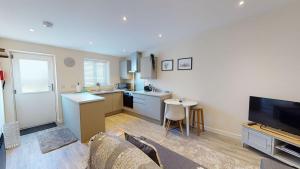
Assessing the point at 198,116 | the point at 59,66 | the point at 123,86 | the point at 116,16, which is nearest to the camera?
the point at 116,16

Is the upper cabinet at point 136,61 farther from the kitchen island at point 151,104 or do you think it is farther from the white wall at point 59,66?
the white wall at point 59,66

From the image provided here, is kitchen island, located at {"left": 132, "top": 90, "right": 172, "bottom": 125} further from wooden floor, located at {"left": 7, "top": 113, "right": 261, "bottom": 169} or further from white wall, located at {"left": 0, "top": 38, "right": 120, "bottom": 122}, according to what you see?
white wall, located at {"left": 0, "top": 38, "right": 120, "bottom": 122}

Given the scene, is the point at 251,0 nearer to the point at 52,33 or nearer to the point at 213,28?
the point at 213,28

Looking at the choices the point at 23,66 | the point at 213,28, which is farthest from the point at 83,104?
the point at 213,28

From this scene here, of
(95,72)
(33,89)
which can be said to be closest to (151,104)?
(95,72)

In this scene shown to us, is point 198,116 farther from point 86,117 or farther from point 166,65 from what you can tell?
point 86,117

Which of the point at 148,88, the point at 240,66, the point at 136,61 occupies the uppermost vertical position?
the point at 136,61

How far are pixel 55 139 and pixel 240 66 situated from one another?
416 centimetres

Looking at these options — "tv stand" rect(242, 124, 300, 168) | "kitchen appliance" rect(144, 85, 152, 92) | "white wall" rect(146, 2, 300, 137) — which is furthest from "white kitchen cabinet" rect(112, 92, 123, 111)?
"tv stand" rect(242, 124, 300, 168)

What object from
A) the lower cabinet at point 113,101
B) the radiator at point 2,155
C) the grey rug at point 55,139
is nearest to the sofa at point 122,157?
the grey rug at point 55,139

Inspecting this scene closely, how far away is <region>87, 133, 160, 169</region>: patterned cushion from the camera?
85 centimetres

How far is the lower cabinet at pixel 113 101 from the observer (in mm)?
4324

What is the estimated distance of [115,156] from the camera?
38.4 inches

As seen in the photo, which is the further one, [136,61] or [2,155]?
[136,61]
